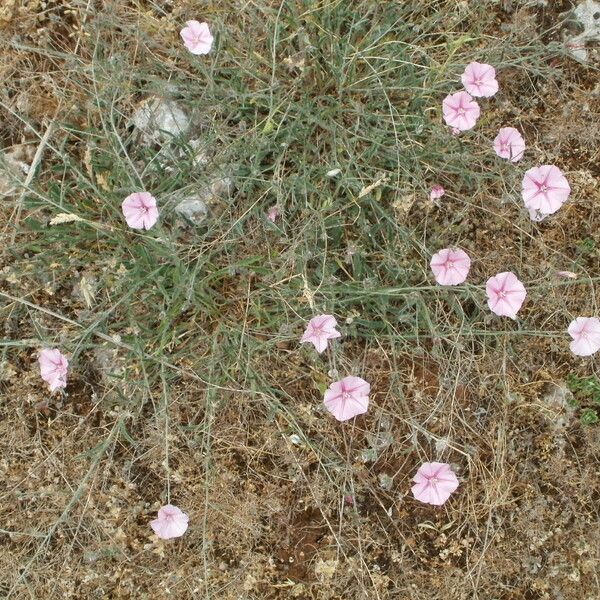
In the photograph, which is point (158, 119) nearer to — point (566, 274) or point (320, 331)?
point (320, 331)

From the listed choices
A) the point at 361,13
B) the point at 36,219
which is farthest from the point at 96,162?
the point at 361,13

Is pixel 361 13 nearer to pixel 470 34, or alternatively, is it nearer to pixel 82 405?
pixel 470 34

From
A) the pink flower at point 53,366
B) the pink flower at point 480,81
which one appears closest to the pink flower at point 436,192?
the pink flower at point 480,81

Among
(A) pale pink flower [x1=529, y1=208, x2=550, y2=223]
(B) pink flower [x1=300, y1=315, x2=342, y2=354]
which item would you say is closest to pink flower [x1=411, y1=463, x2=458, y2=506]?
(B) pink flower [x1=300, y1=315, x2=342, y2=354]

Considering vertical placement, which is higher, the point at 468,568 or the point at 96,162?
the point at 96,162

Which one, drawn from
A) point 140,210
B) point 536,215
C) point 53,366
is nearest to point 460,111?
point 536,215

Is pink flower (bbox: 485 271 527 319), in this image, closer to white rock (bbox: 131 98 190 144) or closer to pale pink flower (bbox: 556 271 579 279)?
pale pink flower (bbox: 556 271 579 279)

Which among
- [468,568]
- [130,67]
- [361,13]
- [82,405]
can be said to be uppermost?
[361,13]
